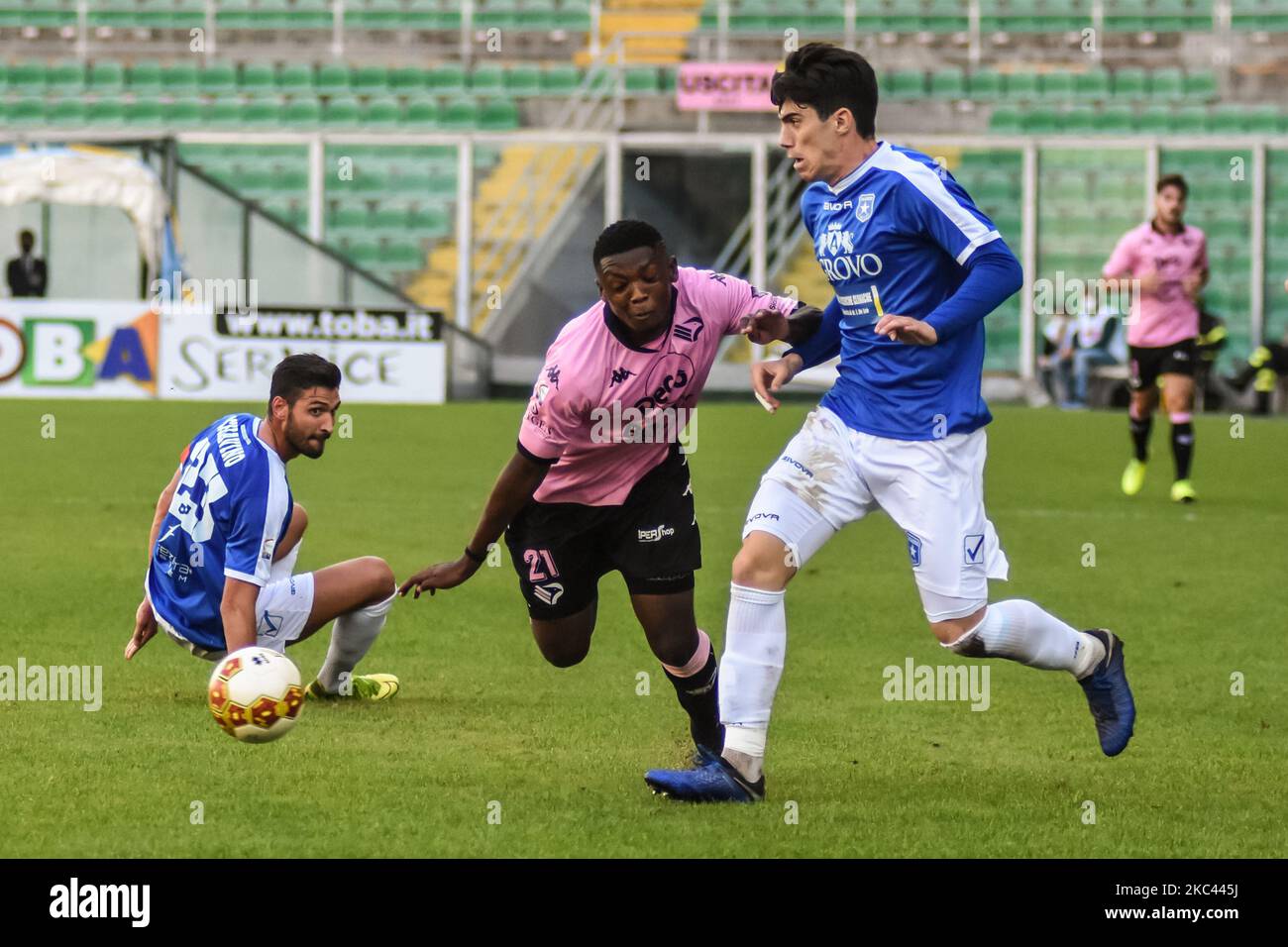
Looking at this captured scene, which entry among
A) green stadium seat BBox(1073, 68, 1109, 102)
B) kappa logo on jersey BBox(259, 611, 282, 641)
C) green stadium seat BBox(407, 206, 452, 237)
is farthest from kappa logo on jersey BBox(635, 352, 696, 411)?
green stadium seat BBox(1073, 68, 1109, 102)

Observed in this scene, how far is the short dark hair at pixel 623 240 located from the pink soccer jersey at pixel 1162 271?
9.61 m

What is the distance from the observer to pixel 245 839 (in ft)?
16.8

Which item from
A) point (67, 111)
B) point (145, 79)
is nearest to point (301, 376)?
point (67, 111)

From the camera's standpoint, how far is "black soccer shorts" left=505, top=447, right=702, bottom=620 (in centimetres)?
610

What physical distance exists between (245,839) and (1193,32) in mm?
27140

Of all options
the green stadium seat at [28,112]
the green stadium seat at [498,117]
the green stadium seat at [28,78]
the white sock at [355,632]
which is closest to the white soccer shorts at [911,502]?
the white sock at [355,632]

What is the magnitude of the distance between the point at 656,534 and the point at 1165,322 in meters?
9.54

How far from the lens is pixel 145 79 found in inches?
1189

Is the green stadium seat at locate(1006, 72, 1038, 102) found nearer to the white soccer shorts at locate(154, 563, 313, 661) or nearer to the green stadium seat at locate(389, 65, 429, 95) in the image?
the green stadium seat at locate(389, 65, 429, 95)

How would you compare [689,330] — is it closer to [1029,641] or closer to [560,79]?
[1029,641]

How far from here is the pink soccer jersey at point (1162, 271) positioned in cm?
1477

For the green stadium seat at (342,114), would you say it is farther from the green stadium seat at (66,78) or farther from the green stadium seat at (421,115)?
the green stadium seat at (66,78)
